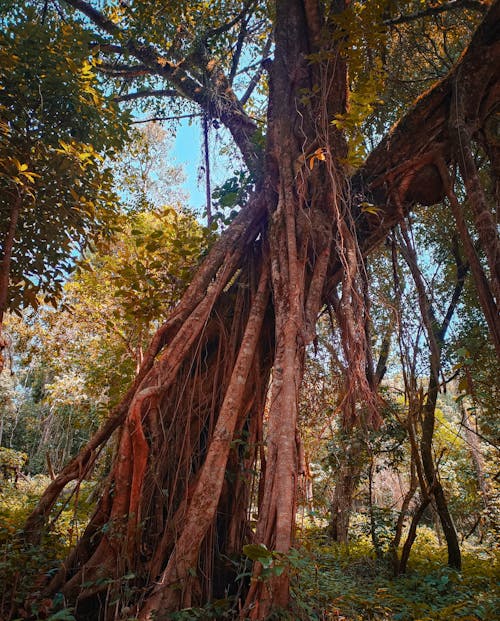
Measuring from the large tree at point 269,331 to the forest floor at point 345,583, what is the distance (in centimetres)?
15

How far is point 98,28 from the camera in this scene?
473 centimetres

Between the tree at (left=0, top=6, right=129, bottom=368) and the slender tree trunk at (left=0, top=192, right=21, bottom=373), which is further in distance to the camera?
the tree at (left=0, top=6, right=129, bottom=368)

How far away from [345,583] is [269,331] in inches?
94.3

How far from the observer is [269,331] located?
3.09 metres

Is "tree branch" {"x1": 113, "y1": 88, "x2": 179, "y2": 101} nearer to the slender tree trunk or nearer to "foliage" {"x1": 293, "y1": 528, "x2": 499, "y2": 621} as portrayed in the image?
the slender tree trunk

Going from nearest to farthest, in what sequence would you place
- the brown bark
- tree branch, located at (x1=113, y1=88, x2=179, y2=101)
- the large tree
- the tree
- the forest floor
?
the forest floor < the large tree < the tree < the brown bark < tree branch, located at (x1=113, y1=88, x2=179, y2=101)

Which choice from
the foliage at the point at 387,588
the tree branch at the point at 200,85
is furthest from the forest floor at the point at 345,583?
the tree branch at the point at 200,85

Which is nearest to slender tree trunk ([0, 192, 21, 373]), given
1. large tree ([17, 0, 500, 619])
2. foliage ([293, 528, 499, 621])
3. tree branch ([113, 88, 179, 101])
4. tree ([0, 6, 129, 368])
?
tree ([0, 6, 129, 368])

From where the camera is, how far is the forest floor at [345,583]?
2016 mm

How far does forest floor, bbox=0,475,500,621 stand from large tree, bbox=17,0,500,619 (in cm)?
15

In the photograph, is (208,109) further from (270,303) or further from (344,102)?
(270,303)

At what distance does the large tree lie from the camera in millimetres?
2135

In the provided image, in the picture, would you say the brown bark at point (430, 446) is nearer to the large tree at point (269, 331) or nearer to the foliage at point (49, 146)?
the large tree at point (269, 331)

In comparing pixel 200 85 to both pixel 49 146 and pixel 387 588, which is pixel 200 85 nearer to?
pixel 49 146
